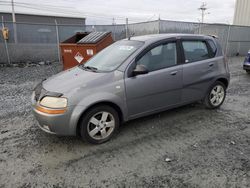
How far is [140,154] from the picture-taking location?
296 centimetres

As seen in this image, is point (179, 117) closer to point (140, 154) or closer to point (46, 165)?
point (140, 154)

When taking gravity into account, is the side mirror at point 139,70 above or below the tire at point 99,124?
above

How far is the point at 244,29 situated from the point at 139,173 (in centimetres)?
1659

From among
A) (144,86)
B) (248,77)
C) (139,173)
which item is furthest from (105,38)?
(248,77)

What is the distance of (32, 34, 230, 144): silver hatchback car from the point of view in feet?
9.67

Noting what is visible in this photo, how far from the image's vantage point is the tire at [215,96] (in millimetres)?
4469

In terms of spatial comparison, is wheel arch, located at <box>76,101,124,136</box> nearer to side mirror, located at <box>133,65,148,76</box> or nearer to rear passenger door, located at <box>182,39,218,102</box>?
side mirror, located at <box>133,65,148,76</box>

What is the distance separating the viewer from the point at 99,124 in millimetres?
3180

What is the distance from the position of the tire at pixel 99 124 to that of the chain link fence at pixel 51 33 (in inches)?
350

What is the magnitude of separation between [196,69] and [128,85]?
1606 millimetres

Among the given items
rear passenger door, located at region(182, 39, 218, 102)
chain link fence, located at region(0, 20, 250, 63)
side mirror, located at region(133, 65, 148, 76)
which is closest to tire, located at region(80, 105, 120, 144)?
side mirror, located at region(133, 65, 148, 76)

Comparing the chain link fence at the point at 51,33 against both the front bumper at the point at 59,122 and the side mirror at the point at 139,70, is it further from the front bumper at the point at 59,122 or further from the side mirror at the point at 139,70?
the side mirror at the point at 139,70

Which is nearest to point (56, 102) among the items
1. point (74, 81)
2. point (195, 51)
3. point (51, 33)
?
point (74, 81)

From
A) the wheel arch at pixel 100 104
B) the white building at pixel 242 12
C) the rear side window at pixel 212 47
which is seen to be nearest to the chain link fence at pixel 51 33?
the white building at pixel 242 12
